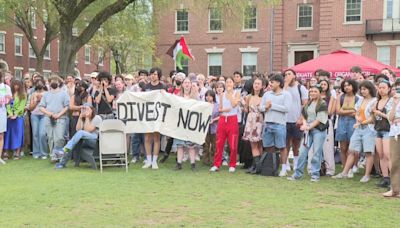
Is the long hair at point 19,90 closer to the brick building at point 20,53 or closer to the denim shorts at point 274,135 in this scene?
the denim shorts at point 274,135

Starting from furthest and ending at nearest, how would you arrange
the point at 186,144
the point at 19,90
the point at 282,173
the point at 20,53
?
the point at 20,53 < the point at 19,90 < the point at 186,144 < the point at 282,173

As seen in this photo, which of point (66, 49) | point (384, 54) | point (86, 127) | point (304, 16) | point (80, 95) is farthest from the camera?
point (304, 16)

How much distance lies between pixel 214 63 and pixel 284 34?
582 cm

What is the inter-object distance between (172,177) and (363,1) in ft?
100

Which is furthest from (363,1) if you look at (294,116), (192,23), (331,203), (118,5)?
(331,203)

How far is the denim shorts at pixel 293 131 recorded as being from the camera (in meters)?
10.6

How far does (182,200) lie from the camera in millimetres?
7699

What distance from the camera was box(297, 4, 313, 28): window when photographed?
3916 cm

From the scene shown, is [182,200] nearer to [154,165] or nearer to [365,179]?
[154,165]

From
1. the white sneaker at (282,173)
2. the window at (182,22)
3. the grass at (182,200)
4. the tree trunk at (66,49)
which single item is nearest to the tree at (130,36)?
the window at (182,22)

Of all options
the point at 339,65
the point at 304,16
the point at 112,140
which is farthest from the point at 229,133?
the point at 304,16

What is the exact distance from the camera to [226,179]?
9641 mm

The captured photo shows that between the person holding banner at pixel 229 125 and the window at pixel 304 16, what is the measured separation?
29919 mm

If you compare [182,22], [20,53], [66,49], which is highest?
[182,22]
